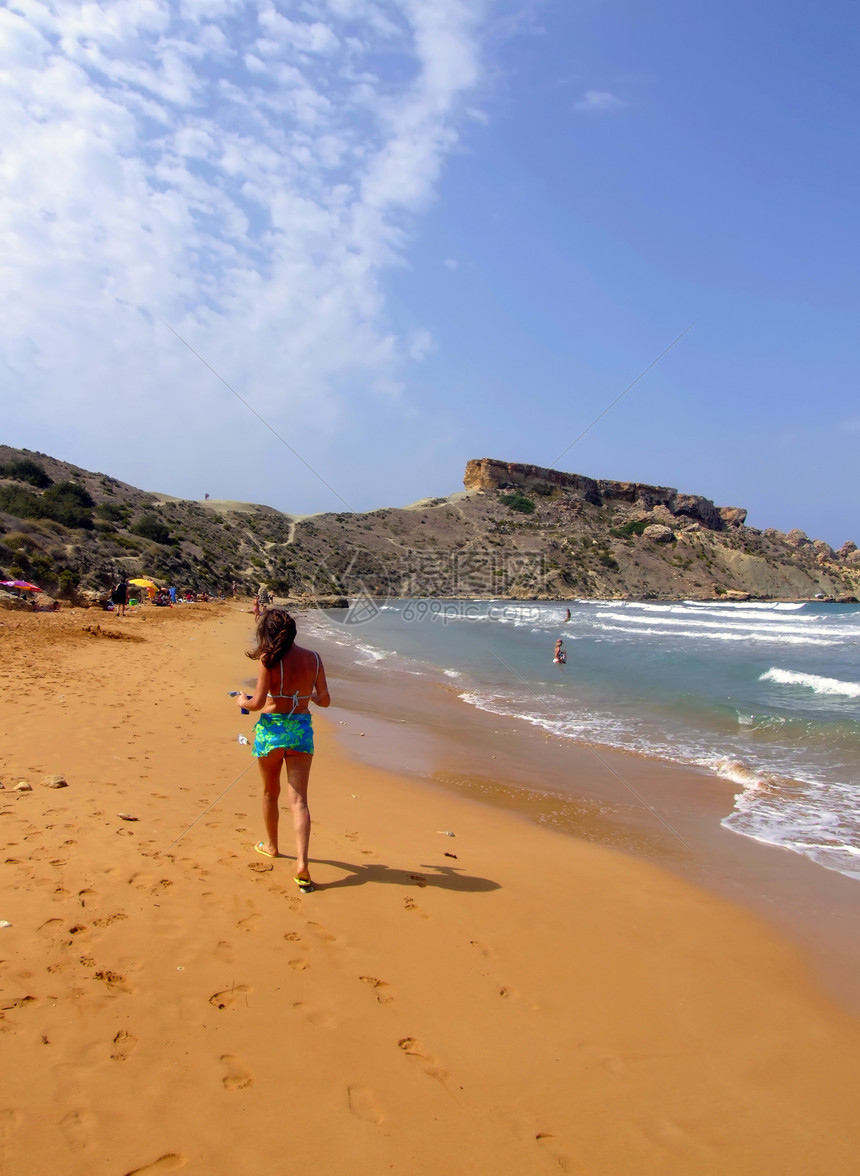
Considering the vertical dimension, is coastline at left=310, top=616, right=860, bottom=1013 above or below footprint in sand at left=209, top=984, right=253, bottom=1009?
below

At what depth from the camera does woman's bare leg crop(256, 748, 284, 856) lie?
14.5 feet

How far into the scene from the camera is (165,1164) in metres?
2.08

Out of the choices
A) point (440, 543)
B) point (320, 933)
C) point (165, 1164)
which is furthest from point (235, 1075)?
point (440, 543)

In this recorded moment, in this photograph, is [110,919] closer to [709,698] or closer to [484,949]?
[484,949]

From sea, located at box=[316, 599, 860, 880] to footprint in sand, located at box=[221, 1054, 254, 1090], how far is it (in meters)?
5.37

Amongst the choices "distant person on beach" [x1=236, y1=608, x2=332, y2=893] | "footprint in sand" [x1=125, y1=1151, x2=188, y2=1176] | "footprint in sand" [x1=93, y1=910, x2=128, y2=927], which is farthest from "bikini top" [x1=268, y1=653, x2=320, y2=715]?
"footprint in sand" [x1=125, y1=1151, x2=188, y2=1176]

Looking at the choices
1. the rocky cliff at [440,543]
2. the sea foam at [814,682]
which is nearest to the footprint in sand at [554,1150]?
the sea foam at [814,682]

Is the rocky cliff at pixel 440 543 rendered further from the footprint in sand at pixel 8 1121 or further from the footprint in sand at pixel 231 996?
the footprint in sand at pixel 8 1121

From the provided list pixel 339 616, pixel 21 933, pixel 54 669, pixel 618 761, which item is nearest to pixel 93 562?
pixel 339 616

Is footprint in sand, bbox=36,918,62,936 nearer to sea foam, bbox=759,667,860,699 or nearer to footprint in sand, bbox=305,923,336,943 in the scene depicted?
footprint in sand, bbox=305,923,336,943

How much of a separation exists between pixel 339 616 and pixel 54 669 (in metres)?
30.2

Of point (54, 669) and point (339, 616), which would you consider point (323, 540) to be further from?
point (54, 669)

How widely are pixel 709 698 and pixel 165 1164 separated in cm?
1469

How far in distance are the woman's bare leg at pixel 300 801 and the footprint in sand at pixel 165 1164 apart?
200 centimetres
